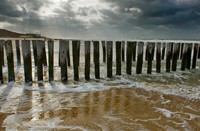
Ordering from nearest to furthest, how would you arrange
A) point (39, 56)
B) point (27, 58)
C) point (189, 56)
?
point (27, 58)
point (39, 56)
point (189, 56)

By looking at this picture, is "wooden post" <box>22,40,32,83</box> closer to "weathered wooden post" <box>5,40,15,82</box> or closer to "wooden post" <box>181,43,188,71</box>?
"weathered wooden post" <box>5,40,15,82</box>

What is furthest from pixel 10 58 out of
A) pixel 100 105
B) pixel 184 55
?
pixel 184 55

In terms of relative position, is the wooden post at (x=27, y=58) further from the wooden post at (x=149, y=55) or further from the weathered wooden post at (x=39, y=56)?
the wooden post at (x=149, y=55)

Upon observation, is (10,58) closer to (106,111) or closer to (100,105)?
(100,105)

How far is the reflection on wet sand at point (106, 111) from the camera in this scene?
4.53 meters

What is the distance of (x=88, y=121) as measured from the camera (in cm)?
470

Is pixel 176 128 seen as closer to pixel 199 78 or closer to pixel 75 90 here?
pixel 75 90

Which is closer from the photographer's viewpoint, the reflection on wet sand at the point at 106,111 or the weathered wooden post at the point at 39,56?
the reflection on wet sand at the point at 106,111

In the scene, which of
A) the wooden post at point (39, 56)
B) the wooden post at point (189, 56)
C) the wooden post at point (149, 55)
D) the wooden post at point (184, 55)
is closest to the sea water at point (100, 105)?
the wooden post at point (39, 56)

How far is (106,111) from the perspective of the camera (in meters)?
5.34

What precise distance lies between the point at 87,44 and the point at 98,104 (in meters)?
3.50

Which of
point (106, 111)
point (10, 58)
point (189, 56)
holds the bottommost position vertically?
point (106, 111)

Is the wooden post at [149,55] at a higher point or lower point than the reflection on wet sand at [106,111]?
higher

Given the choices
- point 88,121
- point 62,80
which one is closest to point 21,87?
point 62,80
